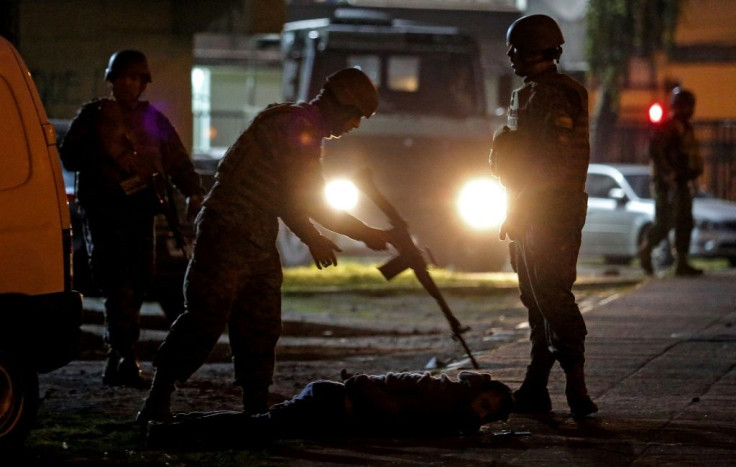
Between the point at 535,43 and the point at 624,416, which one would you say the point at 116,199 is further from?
Answer: the point at 624,416

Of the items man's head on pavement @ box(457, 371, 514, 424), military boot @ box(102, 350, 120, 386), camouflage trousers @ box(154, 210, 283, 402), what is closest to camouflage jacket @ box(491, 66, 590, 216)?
man's head on pavement @ box(457, 371, 514, 424)

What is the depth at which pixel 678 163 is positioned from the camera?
16656 mm

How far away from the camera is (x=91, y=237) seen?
9.31 m

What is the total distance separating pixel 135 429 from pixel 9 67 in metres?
1.79

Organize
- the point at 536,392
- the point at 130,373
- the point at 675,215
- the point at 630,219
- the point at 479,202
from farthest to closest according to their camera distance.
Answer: the point at 630,219 → the point at 479,202 → the point at 675,215 → the point at 130,373 → the point at 536,392

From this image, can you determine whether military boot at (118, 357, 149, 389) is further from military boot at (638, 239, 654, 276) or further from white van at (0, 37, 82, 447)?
military boot at (638, 239, 654, 276)

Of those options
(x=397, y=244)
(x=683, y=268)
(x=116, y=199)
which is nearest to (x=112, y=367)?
(x=116, y=199)

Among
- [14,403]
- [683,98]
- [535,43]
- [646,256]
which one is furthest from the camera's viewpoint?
[646,256]

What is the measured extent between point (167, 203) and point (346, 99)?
2.58 meters

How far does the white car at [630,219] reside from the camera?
70.8 feet

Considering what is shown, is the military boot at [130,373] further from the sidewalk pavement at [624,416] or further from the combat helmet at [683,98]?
the combat helmet at [683,98]

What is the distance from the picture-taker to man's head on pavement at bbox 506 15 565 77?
750cm

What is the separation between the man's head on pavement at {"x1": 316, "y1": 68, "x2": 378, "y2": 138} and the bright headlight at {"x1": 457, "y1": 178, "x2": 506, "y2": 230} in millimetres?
12520

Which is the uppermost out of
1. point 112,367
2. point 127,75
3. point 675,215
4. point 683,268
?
point 127,75
